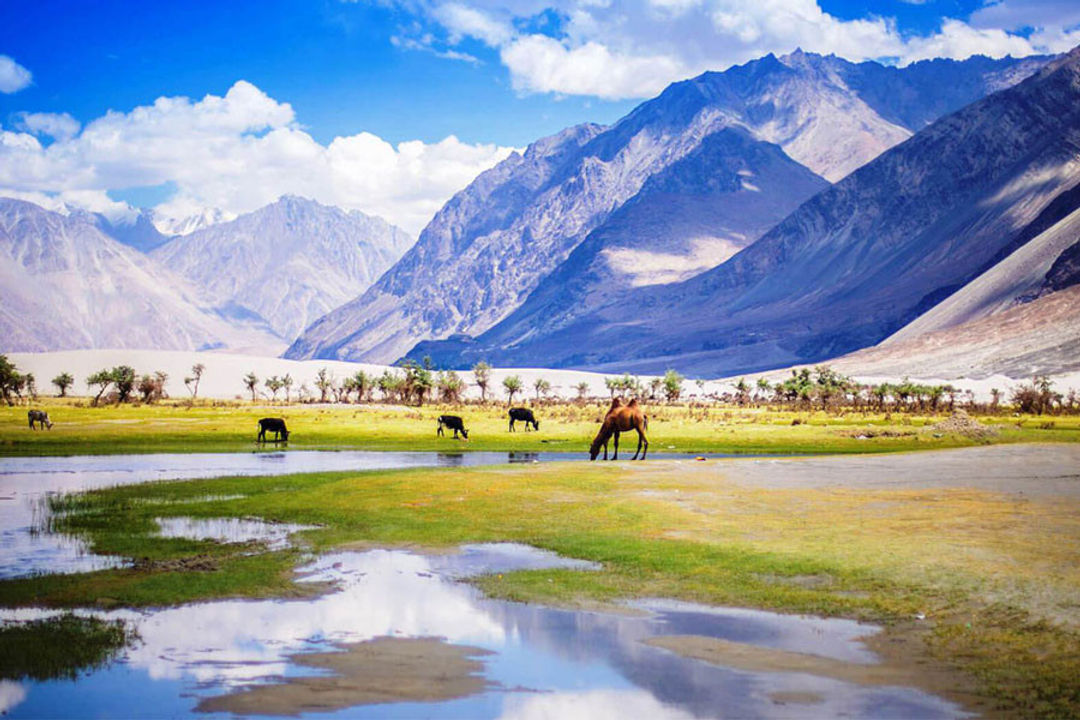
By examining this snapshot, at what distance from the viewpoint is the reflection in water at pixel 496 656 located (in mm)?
14367

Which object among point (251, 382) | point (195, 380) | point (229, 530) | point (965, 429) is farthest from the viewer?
point (195, 380)

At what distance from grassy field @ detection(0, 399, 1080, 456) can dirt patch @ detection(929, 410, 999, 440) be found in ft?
1.89

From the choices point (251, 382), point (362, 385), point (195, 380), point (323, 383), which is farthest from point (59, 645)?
point (195, 380)

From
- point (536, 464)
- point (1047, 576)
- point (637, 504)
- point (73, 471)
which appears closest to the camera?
point (1047, 576)

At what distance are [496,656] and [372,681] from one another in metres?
2.35

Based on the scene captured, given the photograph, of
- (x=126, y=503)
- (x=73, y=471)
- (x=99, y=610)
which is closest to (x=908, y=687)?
(x=99, y=610)

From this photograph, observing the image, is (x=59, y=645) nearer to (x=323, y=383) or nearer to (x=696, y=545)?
(x=696, y=545)

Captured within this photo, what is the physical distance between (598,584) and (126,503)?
1835 centimetres

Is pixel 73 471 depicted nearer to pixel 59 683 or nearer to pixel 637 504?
pixel 637 504

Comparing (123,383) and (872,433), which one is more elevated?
(123,383)

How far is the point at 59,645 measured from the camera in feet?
55.3

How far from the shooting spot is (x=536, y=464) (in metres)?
47.8

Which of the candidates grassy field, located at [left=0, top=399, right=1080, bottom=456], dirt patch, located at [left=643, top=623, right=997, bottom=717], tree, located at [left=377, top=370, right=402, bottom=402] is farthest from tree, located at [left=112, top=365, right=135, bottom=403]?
dirt patch, located at [left=643, top=623, right=997, bottom=717]

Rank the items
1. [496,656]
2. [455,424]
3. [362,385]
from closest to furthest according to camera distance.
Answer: [496,656], [455,424], [362,385]
